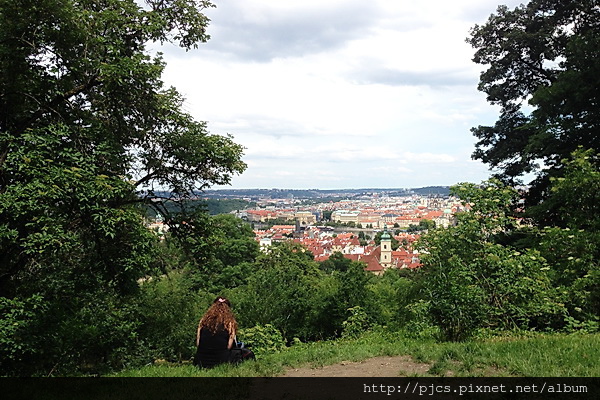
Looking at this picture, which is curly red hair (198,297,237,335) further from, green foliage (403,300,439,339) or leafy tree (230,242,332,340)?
leafy tree (230,242,332,340)

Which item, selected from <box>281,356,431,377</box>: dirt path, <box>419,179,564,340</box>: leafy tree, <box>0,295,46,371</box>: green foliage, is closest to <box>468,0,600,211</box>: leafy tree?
<box>419,179,564,340</box>: leafy tree

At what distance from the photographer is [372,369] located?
210 inches

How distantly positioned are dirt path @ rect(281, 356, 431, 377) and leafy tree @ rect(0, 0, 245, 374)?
3.65 m

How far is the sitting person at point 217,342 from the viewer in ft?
20.4

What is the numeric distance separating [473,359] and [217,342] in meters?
3.63

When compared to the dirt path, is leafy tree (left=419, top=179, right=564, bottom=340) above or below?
above

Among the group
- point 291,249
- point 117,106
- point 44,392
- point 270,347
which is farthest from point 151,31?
point 291,249

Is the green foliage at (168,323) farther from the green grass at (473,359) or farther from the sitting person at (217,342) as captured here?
the green grass at (473,359)

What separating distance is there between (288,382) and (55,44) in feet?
21.4

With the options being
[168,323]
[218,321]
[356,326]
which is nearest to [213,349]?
[218,321]

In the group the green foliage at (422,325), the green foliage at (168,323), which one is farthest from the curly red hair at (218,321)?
the green foliage at (168,323)

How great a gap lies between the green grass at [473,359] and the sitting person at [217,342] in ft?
0.72

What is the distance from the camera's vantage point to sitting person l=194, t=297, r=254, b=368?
622 cm

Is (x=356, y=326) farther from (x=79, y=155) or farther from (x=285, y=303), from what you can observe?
(x=79, y=155)
